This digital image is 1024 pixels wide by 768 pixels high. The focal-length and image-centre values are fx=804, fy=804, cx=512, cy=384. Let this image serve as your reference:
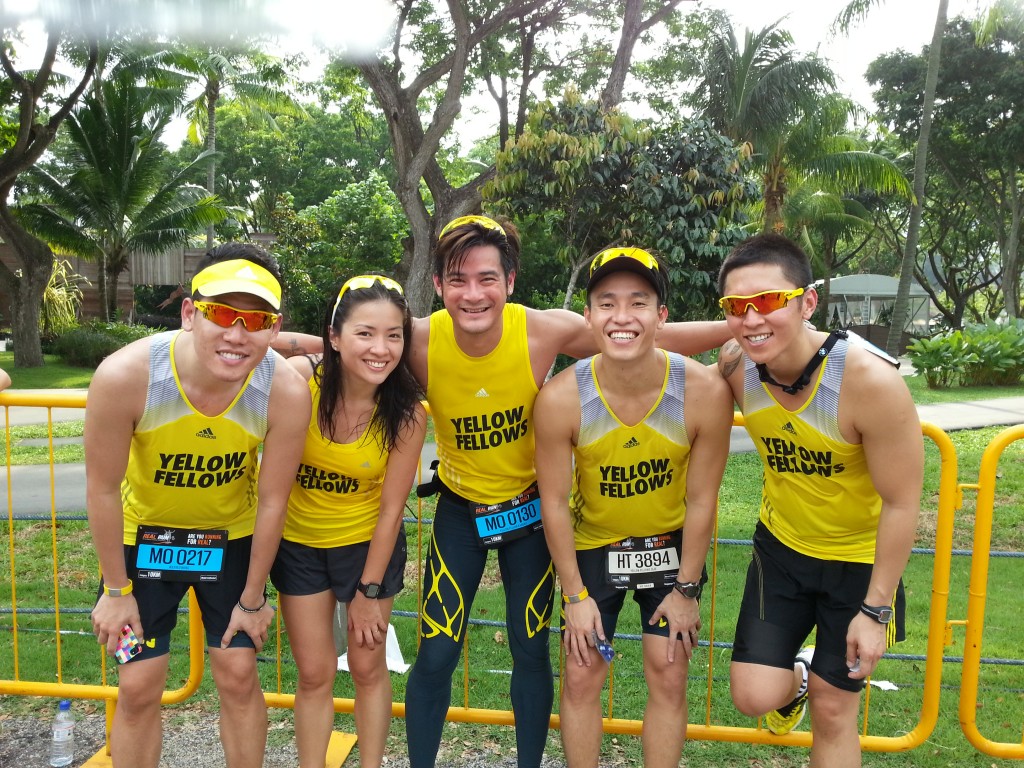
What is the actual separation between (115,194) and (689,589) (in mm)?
22147

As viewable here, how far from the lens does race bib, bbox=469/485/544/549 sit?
312 centimetres

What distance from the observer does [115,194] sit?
2122 cm

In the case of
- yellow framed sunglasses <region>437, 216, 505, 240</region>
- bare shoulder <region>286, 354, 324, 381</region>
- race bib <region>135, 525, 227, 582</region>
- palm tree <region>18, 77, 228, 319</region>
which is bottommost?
race bib <region>135, 525, 227, 582</region>

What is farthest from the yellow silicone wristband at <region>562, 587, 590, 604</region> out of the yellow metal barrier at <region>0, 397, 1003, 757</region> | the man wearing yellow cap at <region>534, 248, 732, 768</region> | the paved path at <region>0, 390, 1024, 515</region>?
the paved path at <region>0, 390, 1024, 515</region>

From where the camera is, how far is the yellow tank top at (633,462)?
2.93m

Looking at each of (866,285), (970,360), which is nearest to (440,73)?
(970,360)

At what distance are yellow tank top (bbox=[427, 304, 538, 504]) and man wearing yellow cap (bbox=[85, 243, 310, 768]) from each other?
57 cm

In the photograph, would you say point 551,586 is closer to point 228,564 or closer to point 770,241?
point 228,564

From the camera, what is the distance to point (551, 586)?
3.18m

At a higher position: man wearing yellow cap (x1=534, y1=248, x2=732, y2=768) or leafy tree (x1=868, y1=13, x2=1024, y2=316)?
leafy tree (x1=868, y1=13, x2=1024, y2=316)

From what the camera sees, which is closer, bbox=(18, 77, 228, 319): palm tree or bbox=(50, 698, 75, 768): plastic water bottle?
bbox=(50, 698, 75, 768): plastic water bottle

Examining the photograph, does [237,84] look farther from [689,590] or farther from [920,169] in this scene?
[689,590]

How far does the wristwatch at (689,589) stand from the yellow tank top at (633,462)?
0.69ft

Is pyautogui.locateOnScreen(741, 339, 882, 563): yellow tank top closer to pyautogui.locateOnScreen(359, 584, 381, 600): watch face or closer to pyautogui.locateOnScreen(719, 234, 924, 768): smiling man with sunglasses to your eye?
pyautogui.locateOnScreen(719, 234, 924, 768): smiling man with sunglasses
